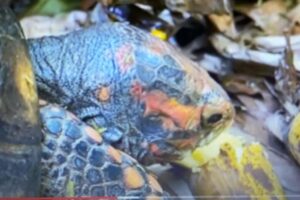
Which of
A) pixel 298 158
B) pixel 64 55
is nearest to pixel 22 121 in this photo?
pixel 64 55

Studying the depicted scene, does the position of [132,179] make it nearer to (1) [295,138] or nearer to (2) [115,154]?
(2) [115,154]

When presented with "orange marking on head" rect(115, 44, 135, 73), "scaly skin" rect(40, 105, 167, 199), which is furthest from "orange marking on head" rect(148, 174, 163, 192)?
"orange marking on head" rect(115, 44, 135, 73)

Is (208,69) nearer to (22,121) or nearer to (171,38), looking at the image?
(171,38)

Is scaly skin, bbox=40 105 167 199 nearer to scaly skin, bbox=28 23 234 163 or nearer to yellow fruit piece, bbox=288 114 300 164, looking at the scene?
scaly skin, bbox=28 23 234 163

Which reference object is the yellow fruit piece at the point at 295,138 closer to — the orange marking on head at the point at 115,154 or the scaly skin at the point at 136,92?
the scaly skin at the point at 136,92

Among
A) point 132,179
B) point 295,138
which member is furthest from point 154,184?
point 295,138
